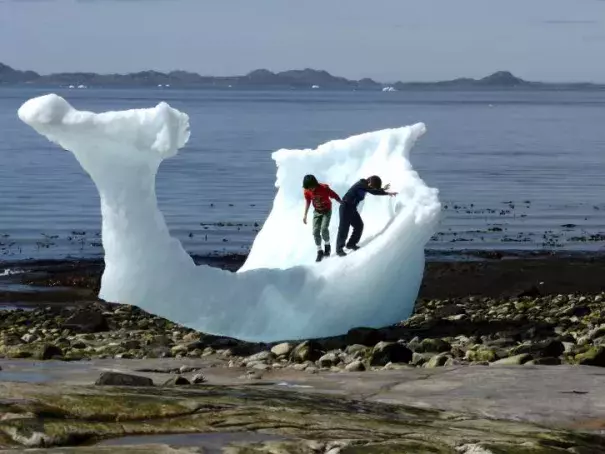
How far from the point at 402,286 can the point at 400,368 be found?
4221 millimetres

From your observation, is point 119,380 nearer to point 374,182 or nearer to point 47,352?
point 47,352

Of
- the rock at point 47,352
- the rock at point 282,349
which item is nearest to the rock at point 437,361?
the rock at point 282,349

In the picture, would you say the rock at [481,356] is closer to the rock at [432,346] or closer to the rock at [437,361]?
the rock at [437,361]

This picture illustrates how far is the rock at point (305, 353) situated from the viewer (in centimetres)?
1628

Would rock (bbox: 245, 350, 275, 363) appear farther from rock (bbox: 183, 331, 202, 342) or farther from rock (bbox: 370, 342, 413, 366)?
rock (bbox: 183, 331, 202, 342)

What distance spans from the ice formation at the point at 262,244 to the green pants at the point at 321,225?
60 cm

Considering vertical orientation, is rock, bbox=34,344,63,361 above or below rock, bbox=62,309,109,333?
above

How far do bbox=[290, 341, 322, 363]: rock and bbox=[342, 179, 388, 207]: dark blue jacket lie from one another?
328 centimetres

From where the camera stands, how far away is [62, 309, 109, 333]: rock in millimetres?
20703

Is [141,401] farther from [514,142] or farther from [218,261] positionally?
[514,142]

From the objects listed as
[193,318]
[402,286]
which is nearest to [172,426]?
[193,318]

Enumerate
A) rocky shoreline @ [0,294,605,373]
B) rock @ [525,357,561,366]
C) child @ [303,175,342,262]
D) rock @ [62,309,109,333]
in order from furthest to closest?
rock @ [62,309,109,333]
child @ [303,175,342,262]
rocky shoreline @ [0,294,605,373]
rock @ [525,357,561,366]

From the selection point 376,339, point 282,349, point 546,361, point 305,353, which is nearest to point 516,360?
point 546,361

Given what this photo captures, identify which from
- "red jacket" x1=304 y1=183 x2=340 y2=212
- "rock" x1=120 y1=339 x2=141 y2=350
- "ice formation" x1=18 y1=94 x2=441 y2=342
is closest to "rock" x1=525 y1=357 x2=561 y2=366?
"ice formation" x1=18 y1=94 x2=441 y2=342
